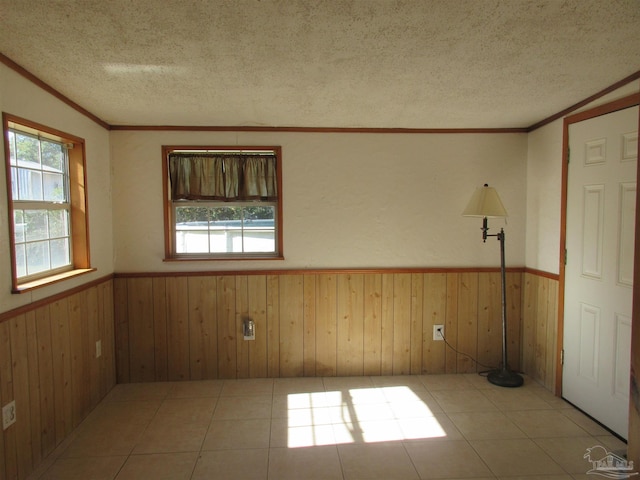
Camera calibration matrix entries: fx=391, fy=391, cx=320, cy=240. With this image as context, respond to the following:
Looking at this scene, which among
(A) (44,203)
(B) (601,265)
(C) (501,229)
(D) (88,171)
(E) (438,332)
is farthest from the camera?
(E) (438,332)

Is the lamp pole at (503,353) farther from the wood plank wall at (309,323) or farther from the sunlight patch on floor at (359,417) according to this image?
the sunlight patch on floor at (359,417)

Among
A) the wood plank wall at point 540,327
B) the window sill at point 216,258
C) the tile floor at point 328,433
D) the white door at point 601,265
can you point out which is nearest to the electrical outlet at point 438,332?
the tile floor at point 328,433

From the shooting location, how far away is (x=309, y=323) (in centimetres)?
348

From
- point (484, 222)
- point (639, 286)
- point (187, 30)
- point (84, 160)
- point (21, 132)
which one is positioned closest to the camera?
point (639, 286)

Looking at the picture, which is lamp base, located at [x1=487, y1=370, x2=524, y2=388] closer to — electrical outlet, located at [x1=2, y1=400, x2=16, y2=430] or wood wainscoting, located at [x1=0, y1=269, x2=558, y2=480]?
wood wainscoting, located at [x1=0, y1=269, x2=558, y2=480]

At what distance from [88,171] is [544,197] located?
3644mm

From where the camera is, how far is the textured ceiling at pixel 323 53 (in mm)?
1566

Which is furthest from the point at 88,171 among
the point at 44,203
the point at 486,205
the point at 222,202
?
the point at 486,205

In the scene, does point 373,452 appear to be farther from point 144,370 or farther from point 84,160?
point 84,160

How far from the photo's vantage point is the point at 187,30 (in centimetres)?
172

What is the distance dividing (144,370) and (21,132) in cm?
210

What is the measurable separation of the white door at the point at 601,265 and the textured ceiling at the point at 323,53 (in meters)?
0.38

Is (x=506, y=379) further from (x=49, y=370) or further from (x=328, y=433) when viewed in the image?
(x=49, y=370)

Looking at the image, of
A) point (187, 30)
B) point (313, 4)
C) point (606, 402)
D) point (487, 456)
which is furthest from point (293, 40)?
point (606, 402)
